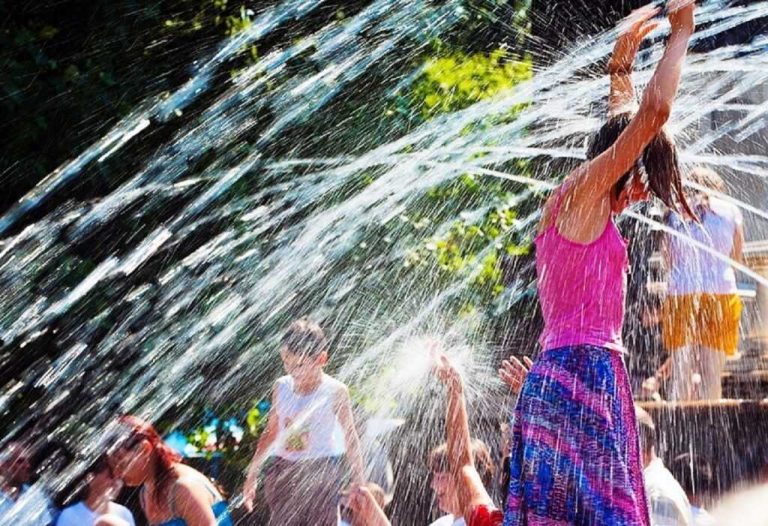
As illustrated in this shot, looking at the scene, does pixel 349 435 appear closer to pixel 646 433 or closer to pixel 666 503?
pixel 646 433

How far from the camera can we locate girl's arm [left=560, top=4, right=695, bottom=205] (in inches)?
111

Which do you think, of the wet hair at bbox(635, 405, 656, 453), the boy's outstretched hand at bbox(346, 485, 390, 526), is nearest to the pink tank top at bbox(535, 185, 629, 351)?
the wet hair at bbox(635, 405, 656, 453)

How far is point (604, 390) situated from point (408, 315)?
3.46m

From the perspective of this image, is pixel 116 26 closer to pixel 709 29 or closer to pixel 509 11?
pixel 509 11

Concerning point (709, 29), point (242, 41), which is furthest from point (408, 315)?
point (709, 29)

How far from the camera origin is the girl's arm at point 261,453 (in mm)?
4957

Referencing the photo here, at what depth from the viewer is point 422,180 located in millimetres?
6309

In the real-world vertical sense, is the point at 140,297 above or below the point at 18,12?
below

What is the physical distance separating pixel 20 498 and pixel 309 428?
Answer: 1.30 metres

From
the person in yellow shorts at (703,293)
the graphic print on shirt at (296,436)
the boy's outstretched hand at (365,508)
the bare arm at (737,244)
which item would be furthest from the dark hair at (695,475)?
the graphic print on shirt at (296,436)

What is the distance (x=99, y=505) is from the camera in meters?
4.71

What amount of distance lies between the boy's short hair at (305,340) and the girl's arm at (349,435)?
232 millimetres

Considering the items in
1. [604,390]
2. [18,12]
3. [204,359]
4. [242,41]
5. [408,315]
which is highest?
[18,12]

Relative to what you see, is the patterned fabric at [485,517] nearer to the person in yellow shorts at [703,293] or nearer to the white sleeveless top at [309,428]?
the white sleeveless top at [309,428]
